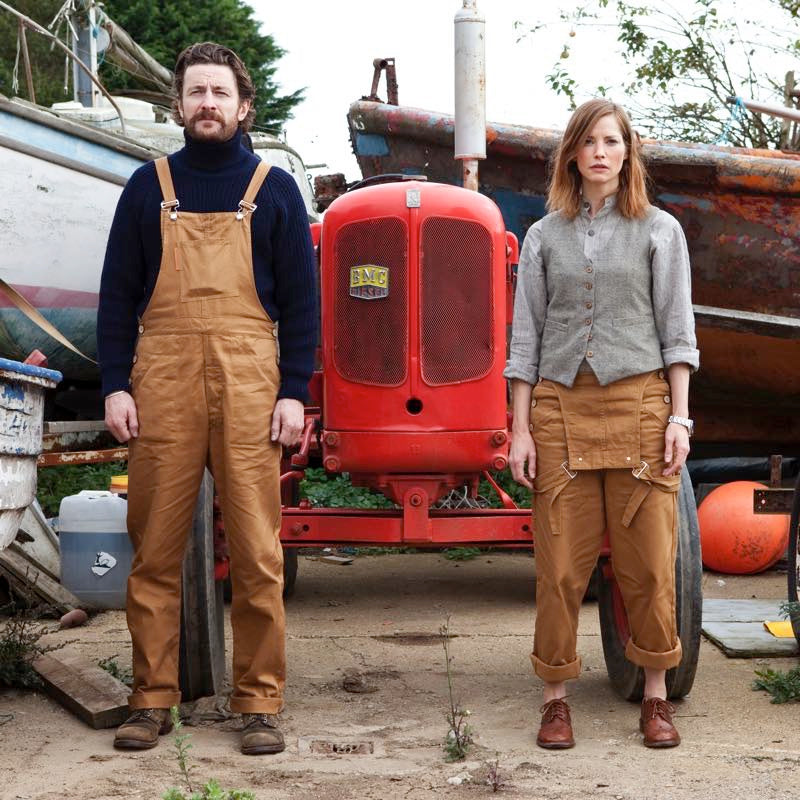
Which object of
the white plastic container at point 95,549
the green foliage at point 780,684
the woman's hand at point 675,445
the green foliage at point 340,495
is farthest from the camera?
the green foliage at point 340,495

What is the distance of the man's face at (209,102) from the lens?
3.79 m

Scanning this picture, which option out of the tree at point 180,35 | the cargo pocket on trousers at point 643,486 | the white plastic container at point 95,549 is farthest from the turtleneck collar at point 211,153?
the tree at point 180,35

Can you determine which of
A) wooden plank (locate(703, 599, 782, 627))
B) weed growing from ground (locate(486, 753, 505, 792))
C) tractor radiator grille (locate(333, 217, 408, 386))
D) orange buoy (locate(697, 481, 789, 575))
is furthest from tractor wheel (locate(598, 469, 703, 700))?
orange buoy (locate(697, 481, 789, 575))

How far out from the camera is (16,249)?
7.89 meters

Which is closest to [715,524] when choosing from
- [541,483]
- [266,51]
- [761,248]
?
[761,248]

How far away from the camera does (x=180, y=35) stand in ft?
113

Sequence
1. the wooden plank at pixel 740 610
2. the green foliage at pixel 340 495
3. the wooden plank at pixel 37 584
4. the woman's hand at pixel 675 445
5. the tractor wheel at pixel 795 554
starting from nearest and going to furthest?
the woman's hand at pixel 675 445
the tractor wheel at pixel 795 554
the wooden plank at pixel 740 610
the wooden plank at pixel 37 584
the green foliage at pixel 340 495

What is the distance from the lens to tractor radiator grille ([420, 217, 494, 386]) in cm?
453

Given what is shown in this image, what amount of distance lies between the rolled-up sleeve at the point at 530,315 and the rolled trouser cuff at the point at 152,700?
1.32 metres

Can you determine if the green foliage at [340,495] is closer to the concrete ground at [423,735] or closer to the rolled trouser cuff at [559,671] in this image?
the concrete ground at [423,735]

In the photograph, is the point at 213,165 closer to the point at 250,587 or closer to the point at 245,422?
the point at 245,422

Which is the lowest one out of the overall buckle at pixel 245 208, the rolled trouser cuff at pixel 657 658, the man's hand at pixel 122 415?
the rolled trouser cuff at pixel 657 658

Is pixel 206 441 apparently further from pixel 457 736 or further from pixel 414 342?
pixel 457 736

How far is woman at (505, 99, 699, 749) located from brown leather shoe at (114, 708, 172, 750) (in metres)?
1.07
